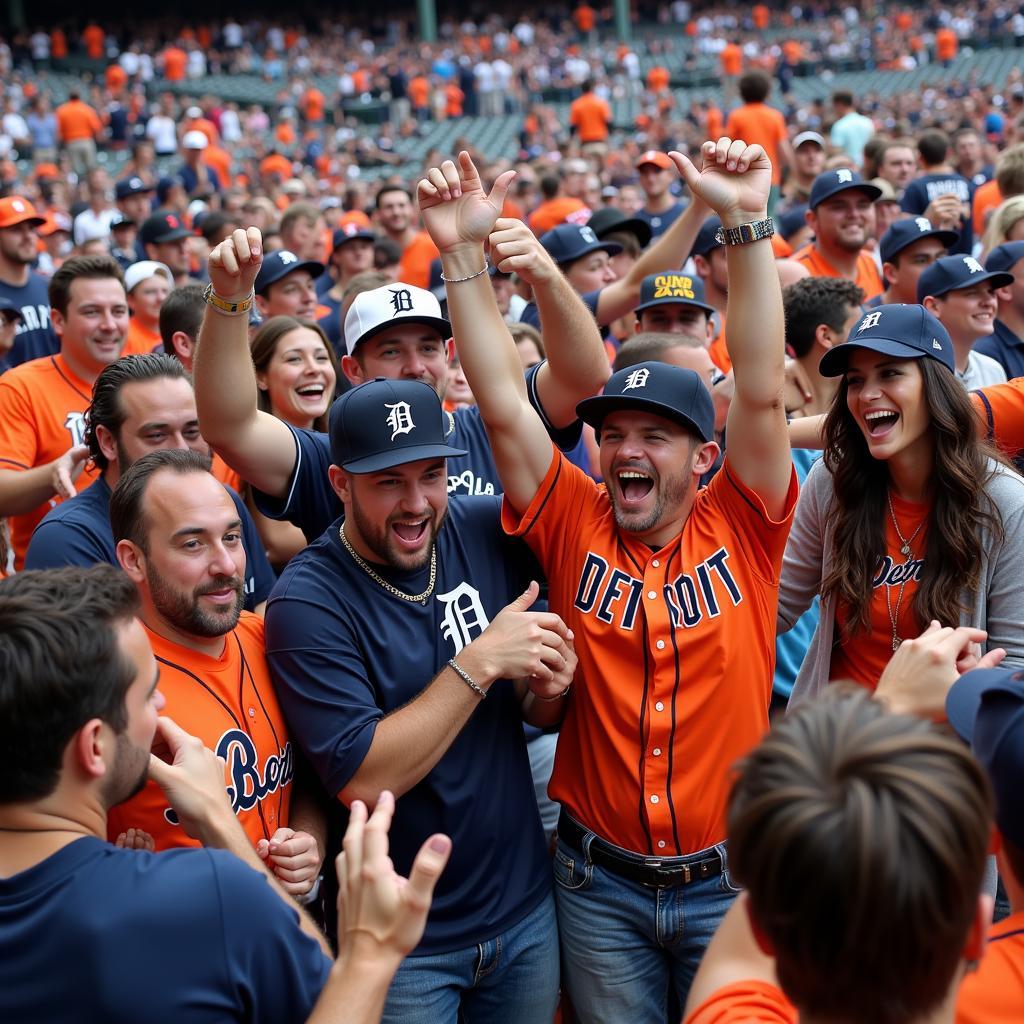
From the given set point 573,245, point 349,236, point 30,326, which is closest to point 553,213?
point 349,236

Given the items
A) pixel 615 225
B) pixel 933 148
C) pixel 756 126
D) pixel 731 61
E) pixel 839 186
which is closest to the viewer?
pixel 839 186

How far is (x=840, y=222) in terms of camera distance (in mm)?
6797

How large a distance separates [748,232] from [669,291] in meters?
2.35

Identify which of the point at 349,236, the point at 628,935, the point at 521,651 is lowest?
the point at 628,935

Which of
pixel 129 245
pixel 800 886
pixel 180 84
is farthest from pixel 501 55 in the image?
pixel 800 886

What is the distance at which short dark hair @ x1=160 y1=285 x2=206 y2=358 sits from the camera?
5320 millimetres

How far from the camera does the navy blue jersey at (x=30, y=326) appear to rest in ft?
24.4

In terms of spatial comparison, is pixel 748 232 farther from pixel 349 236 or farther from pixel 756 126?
pixel 756 126

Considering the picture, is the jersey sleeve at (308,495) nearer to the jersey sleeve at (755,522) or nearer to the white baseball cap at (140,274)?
Answer: the jersey sleeve at (755,522)

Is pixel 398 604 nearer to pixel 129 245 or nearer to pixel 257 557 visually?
pixel 257 557

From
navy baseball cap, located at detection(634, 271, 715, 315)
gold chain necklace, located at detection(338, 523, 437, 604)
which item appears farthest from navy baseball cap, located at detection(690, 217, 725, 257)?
gold chain necklace, located at detection(338, 523, 437, 604)

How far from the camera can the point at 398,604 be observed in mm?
3012

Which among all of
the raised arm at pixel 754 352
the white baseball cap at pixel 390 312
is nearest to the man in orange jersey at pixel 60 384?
the white baseball cap at pixel 390 312

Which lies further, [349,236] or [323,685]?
[349,236]
